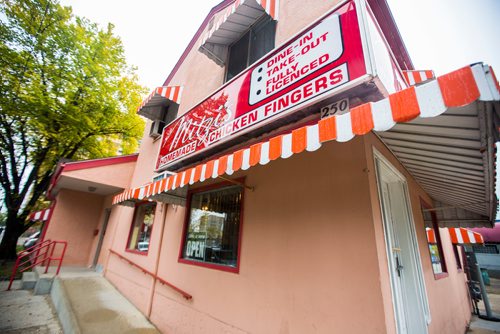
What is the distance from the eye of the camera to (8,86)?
9.12 metres

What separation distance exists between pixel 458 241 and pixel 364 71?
9.12 meters

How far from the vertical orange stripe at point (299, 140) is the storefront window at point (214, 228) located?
240cm

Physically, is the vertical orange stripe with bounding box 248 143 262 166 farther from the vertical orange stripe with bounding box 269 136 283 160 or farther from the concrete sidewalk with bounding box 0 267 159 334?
the concrete sidewalk with bounding box 0 267 159 334

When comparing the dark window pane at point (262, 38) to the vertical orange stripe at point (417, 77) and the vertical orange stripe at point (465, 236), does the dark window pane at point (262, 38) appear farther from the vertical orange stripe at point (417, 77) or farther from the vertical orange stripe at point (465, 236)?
the vertical orange stripe at point (465, 236)

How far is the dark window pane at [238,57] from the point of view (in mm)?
5522

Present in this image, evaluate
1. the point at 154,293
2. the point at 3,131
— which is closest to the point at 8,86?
the point at 3,131

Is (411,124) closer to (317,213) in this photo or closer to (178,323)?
(317,213)

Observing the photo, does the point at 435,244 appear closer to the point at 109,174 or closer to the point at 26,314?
the point at 26,314

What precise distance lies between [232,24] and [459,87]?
5.57 meters

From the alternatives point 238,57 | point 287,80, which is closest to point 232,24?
point 238,57

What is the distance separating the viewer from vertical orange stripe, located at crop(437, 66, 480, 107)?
1241 mm

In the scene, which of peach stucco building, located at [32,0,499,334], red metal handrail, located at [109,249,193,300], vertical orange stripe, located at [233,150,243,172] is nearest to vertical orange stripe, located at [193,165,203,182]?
peach stucco building, located at [32,0,499,334]

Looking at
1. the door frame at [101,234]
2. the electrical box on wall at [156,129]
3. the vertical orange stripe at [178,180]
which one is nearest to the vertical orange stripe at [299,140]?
the vertical orange stripe at [178,180]

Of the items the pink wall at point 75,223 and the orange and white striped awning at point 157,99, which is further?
the pink wall at point 75,223
